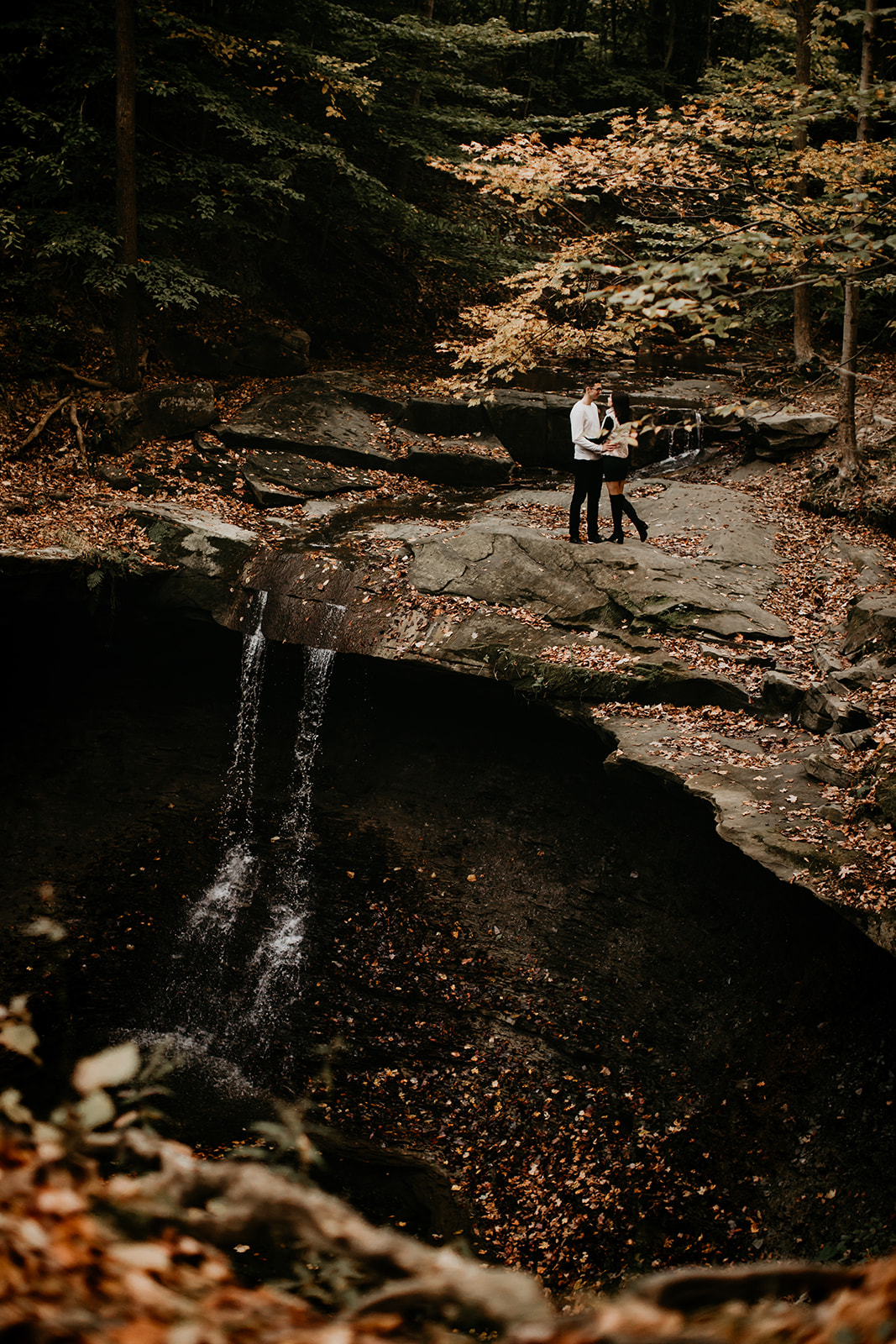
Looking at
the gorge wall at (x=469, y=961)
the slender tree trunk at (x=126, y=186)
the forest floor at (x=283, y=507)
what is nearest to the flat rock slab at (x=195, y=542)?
the forest floor at (x=283, y=507)

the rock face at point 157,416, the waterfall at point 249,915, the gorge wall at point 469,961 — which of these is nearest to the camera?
the gorge wall at point 469,961

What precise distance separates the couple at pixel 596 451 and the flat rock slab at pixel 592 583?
55 cm

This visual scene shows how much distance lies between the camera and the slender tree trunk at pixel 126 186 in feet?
37.8

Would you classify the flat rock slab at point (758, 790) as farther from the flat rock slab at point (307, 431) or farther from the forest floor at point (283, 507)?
the flat rock slab at point (307, 431)

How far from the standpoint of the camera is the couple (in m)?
9.30

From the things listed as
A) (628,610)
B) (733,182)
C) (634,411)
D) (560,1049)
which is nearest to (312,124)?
(634,411)

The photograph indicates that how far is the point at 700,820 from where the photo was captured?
867cm

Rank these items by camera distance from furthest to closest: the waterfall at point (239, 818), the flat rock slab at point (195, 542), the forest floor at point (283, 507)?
1. the flat rock slab at point (195, 542)
2. the waterfall at point (239, 818)
3. the forest floor at point (283, 507)

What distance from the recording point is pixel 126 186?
40.3 feet

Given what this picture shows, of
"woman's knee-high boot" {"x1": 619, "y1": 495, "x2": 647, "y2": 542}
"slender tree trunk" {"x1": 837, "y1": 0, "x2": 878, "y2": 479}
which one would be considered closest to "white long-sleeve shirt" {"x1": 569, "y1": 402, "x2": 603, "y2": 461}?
"woman's knee-high boot" {"x1": 619, "y1": 495, "x2": 647, "y2": 542}

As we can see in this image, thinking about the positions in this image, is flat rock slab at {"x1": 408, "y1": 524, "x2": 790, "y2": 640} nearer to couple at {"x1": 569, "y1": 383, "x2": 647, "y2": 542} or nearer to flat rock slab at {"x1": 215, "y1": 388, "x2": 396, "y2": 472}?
couple at {"x1": 569, "y1": 383, "x2": 647, "y2": 542}

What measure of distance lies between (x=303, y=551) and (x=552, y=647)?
165 inches

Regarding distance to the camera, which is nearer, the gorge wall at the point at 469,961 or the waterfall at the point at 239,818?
the gorge wall at the point at 469,961

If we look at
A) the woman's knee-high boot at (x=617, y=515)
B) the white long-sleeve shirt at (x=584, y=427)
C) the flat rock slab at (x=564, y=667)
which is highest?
the white long-sleeve shirt at (x=584, y=427)
